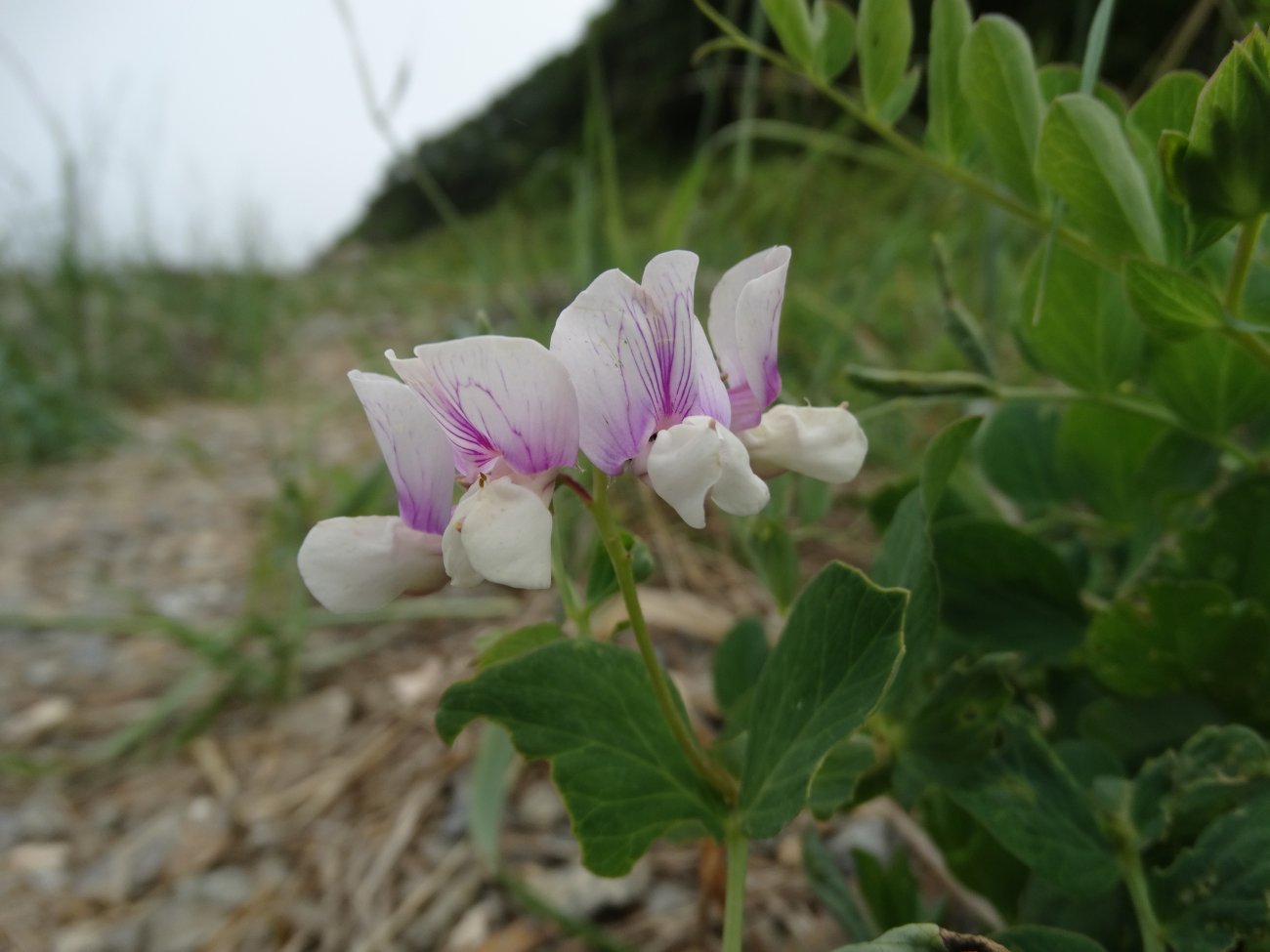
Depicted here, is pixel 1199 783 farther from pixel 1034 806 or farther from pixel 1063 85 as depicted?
pixel 1063 85

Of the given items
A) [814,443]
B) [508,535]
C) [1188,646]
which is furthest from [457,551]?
[1188,646]

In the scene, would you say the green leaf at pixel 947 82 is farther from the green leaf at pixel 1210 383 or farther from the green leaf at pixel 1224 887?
the green leaf at pixel 1224 887

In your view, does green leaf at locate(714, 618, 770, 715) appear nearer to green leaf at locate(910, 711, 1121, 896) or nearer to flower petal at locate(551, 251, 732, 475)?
green leaf at locate(910, 711, 1121, 896)

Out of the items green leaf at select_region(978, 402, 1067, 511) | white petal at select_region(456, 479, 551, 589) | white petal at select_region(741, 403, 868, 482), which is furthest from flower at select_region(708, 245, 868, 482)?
green leaf at select_region(978, 402, 1067, 511)

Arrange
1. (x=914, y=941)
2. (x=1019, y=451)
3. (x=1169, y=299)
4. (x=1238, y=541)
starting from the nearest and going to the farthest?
(x=914, y=941)
(x=1169, y=299)
(x=1238, y=541)
(x=1019, y=451)

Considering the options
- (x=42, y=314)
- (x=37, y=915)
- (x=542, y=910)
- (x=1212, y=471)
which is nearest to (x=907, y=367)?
(x=1212, y=471)

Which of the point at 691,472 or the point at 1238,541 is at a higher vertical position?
the point at 691,472

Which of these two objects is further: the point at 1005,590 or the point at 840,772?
the point at 1005,590
